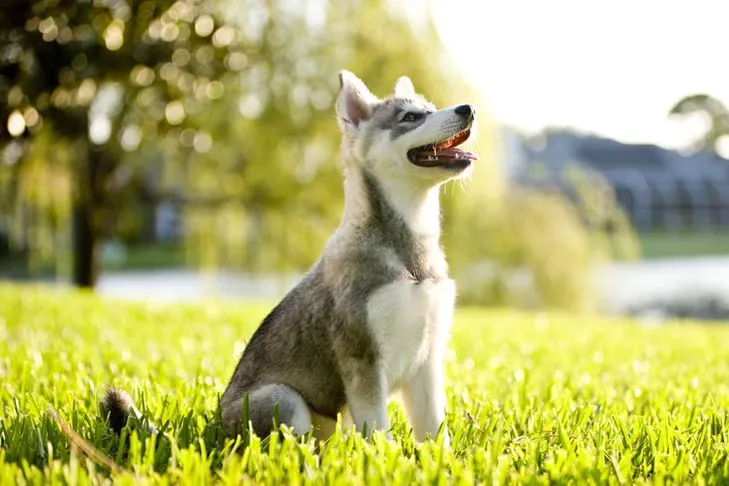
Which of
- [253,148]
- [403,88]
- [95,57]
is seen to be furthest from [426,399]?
[253,148]

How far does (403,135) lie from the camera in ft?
10.5

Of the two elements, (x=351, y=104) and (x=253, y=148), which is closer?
(x=351, y=104)

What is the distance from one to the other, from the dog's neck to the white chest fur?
10.6 inches

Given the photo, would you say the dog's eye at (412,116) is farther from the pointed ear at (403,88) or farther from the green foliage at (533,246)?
the green foliage at (533,246)

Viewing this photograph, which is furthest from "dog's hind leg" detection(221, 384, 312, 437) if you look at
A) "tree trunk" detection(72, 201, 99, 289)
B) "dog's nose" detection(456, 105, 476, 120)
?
"tree trunk" detection(72, 201, 99, 289)

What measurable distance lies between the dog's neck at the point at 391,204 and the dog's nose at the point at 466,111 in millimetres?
318

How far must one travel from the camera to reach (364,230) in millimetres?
3199

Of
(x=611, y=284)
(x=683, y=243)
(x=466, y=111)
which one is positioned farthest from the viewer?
(x=683, y=243)

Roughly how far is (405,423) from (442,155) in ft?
3.89

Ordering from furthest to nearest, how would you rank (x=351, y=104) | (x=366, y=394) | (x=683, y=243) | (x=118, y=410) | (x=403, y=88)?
(x=683, y=243), (x=403, y=88), (x=351, y=104), (x=118, y=410), (x=366, y=394)

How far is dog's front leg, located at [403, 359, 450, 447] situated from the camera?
3.16 m

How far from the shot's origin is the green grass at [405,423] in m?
2.76

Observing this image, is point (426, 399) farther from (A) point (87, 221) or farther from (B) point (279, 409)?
(A) point (87, 221)

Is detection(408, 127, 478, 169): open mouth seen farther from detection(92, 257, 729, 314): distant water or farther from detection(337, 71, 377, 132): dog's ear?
detection(92, 257, 729, 314): distant water
